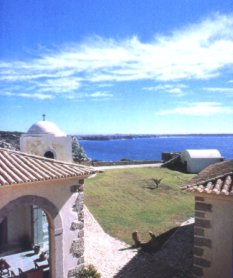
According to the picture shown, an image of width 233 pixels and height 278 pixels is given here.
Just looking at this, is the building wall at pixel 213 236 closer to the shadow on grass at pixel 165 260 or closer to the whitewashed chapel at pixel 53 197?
the shadow on grass at pixel 165 260

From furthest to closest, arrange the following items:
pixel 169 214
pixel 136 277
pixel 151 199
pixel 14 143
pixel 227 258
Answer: pixel 14 143 < pixel 151 199 < pixel 169 214 < pixel 136 277 < pixel 227 258

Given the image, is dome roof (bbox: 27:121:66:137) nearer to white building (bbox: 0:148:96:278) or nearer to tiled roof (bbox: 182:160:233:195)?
white building (bbox: 0:148:96:278)

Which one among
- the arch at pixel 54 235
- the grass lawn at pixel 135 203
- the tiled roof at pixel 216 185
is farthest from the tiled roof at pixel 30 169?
the grass lawn at pixel 135 203

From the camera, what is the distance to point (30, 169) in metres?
10.8

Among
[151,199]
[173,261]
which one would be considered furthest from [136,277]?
[151,199]

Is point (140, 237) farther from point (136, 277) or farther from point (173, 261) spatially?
point (136, 277)

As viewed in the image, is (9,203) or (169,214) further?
(169,214)

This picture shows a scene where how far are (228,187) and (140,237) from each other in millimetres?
8030

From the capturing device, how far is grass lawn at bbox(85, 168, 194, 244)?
19.2 m

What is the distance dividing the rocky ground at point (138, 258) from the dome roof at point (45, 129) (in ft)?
22.8

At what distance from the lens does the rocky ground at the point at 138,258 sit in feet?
43.0

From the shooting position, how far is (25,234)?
15.1m

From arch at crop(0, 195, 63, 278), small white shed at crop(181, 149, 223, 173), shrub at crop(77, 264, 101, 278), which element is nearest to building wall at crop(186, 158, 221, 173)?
small white shed at crop(181, 149, 223, 173)

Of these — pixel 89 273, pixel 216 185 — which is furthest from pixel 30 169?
pixel 216 185
